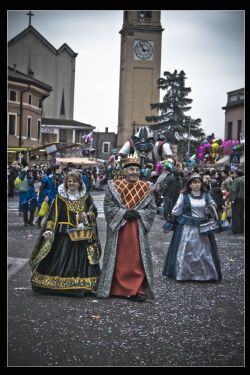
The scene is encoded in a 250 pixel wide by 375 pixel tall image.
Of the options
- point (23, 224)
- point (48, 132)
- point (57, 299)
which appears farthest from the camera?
point (48, 132)

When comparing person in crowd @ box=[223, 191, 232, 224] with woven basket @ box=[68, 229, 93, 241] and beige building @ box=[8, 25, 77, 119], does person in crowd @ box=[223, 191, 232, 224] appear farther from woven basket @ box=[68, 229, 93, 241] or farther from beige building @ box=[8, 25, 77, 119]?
beige building @ box=[8, 25, 77, 119]

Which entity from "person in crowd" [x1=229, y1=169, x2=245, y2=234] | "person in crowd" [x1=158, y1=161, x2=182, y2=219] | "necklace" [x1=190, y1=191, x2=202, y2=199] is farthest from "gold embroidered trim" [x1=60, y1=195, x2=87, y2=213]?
"person in crowd" [x1=158, y1=161, x2=182, y2=219]

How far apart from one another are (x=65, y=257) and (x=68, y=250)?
10 centimetres

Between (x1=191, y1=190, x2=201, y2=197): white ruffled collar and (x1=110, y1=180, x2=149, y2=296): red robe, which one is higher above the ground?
(x1=191, y1=190, x2=201, y2=197): white ruffled collar

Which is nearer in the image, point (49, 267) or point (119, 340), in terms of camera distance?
point (119, 340)

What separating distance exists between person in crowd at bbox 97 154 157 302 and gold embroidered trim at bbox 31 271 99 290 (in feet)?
0.51

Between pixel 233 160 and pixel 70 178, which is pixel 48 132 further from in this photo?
pixel 70 178

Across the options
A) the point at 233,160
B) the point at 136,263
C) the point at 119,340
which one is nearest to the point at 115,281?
the point at 136,263

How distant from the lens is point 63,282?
773 centimetres

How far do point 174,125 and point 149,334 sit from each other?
40.3 metres

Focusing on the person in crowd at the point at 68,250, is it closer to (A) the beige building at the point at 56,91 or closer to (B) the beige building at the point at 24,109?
(B) the beige building at the point at 24,109

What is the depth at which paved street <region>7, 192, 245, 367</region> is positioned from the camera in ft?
17.2

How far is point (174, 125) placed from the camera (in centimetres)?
4581

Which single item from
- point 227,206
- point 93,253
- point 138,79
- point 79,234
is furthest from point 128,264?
point 138,79
